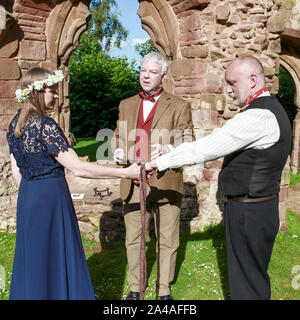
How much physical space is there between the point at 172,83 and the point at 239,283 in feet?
11.6

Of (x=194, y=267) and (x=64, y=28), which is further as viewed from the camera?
(x=64, y=28)

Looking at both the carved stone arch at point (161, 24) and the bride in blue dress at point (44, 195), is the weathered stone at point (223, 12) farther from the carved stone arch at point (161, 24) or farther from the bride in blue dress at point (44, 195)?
the bride in blue dress at point (44, 195)

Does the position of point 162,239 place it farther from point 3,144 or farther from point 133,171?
point 3,144

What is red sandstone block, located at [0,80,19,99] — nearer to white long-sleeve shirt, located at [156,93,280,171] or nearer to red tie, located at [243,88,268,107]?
white long-sleeve shirt, located at [156,93,280,171]

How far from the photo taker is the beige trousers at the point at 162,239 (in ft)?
10.5

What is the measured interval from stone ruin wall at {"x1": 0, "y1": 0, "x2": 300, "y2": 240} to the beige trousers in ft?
6.10

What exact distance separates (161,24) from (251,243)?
402cm

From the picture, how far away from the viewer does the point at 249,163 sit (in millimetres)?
2209

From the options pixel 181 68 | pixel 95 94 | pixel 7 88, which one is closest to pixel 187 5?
pixel 181 68

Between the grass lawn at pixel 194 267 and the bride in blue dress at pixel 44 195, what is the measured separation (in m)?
1.10

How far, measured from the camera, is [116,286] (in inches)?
143

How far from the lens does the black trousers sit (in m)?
2.31

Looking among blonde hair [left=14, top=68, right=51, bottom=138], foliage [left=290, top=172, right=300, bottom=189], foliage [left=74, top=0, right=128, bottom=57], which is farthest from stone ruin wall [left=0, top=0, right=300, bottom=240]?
foliage [left=74, top=0, right=128, bottom=57]
